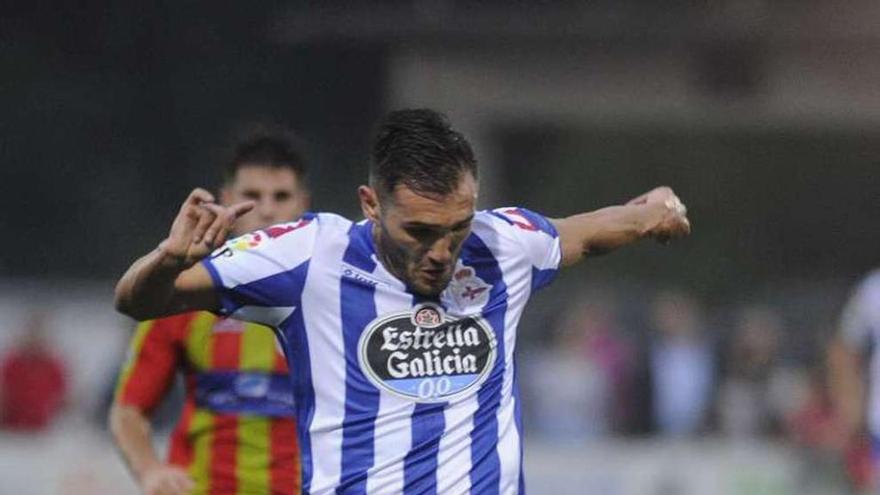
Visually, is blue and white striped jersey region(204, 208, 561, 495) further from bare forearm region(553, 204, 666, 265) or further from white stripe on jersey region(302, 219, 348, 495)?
bare forearm region(553, 204, 666, 265)

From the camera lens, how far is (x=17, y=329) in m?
13.5

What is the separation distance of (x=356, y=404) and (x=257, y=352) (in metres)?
1.57

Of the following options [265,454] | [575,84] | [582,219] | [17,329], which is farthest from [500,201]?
[582,219]

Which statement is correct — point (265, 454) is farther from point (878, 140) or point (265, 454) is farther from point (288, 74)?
point (878, 140)

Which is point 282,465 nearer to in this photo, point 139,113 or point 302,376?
point 302,376

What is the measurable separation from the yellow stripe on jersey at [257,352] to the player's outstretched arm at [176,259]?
1.66 metres

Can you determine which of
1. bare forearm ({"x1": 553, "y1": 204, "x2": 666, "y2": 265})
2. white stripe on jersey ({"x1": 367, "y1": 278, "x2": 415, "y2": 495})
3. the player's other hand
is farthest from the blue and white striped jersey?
the player's other hand

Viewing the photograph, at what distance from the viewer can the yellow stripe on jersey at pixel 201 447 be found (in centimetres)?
626

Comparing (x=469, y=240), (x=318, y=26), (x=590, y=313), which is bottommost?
(x=590, y=313)

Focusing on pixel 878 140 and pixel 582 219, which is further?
pixel 878 140

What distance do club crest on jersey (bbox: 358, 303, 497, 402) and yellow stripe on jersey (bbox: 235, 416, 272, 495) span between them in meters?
1.57

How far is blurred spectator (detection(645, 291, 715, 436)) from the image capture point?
13086mm

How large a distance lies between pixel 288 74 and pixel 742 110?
3597 mm

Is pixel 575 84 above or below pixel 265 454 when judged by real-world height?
above
